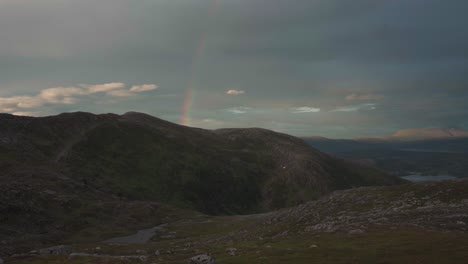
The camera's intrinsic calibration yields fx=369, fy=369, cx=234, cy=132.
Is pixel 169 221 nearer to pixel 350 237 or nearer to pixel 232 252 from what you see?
pixel 232 252

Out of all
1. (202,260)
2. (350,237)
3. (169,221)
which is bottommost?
(169,221)

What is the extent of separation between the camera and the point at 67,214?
124875mm

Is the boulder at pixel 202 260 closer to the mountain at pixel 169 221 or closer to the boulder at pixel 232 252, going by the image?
the mountain at pixel 169 221


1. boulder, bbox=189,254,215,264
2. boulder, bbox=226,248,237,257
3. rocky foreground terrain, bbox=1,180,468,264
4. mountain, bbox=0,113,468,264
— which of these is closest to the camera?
rocky foreground terrain, bbox=1,180,468,264

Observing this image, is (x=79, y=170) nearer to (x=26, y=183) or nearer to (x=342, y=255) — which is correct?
(x=26, y=183)

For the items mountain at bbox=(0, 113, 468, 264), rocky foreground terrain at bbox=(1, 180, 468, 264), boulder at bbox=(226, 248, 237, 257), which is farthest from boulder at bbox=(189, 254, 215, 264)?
boulder at bbox=(226, 248, 237, 257)

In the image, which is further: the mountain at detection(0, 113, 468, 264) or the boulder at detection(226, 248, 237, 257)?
the boulder at detection(226, 248, 237, 257)

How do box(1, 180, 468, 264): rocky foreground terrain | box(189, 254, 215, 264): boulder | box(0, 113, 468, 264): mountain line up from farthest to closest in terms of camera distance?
box(0, 113, 468, 264): mountain, box(189, 254, 215, 264): boulder, box(1, 180, 468, 264): rocky foreground terrain

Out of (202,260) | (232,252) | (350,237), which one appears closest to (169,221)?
(232,252)

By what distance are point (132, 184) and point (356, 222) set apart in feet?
481

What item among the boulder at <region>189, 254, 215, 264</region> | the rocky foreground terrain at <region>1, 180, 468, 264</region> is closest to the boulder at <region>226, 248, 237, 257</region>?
the rocky foreground terrain at <region>1, 180, 468, 264</region>

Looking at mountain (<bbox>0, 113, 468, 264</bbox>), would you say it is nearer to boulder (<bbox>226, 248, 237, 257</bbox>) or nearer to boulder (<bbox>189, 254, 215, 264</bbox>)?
boulder (<bbox>226, 248, 237, 257</bbox>)

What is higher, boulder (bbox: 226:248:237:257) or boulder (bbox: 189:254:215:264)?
boulder (bbox: 189:254:215:264)

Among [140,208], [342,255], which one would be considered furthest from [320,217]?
[140,208]
